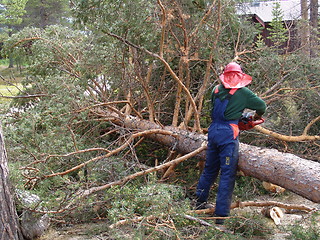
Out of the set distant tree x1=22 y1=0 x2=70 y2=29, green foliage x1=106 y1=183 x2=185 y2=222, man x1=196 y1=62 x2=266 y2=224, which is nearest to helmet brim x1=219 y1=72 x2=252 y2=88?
man x1=196 y1=62 x2=266 y2=224

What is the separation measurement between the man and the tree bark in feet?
6.27

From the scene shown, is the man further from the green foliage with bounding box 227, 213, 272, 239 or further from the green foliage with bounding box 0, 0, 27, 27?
the green foliage with bounding box 0, 0, 27, 27

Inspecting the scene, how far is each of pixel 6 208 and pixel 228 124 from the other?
2.39 meters

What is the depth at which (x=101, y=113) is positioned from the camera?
18.0 ft

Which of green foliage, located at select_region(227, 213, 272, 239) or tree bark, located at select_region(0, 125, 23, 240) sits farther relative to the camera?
green foliage, located at select_region(227, 213, 272, 239)

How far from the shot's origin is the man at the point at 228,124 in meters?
3.79

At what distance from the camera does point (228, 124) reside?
3863mm

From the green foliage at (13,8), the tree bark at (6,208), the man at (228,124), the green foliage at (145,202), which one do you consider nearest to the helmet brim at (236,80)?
the man at (228,124)

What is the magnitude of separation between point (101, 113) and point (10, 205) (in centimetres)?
257

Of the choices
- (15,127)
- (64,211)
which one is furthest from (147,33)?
(64,211)

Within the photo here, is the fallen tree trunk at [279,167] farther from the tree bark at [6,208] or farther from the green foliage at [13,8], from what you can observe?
the green foliage at [13,8]

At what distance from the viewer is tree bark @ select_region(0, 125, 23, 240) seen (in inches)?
118

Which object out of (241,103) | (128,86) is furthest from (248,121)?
(128,86)

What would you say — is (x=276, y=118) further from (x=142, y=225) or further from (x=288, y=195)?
(x=142, y=225)
